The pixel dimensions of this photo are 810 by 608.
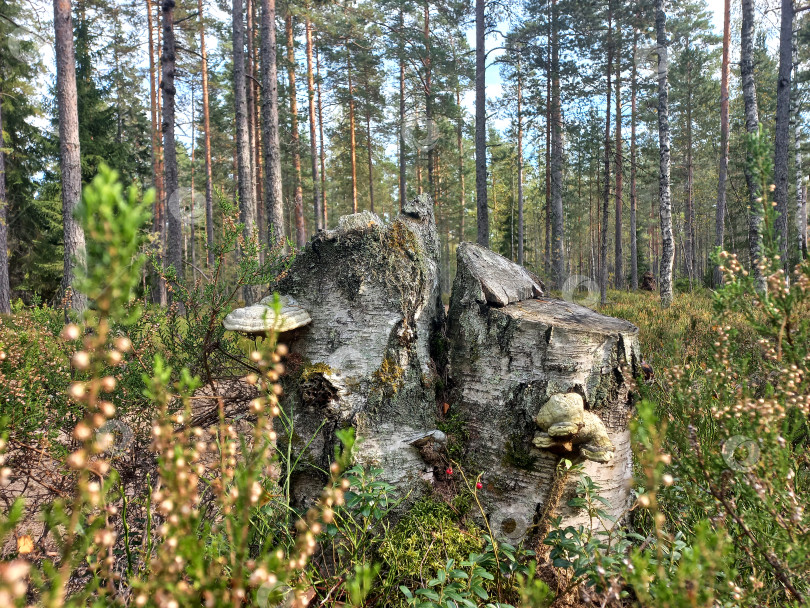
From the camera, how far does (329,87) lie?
70.4 ft

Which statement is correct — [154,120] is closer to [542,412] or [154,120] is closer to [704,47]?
[542,412]

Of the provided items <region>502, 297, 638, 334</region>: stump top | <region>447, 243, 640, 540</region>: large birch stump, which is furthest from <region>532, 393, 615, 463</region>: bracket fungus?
<region>502, 297, 638, 334</region>: stump top

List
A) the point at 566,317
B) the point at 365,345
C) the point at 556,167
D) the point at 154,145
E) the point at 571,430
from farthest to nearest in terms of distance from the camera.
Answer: the point at 154,145 < the point at 556,167 < the point at 566,317 < the point at 365,345 < the point at 571,430

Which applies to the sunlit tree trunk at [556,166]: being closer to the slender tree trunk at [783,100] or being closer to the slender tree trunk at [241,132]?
the slender tree trunk at [783,100]

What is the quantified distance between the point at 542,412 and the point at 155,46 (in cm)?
2347

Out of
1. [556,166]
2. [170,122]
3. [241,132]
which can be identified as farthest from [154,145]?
[556,166]

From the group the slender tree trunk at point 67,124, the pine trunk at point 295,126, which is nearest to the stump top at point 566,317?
the slender tree trunk at point 67,124

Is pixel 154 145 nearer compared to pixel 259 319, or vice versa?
pixel 259 319

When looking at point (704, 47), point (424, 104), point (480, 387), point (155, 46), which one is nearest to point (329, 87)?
point (424, 104)

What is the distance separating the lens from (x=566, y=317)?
115 inches

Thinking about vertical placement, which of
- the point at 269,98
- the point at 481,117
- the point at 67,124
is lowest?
the point at 67,124

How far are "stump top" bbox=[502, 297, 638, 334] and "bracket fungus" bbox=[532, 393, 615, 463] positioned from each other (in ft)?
1.70

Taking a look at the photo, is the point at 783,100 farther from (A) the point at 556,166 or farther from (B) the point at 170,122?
(B) the point at 170,122

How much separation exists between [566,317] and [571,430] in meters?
0.91
